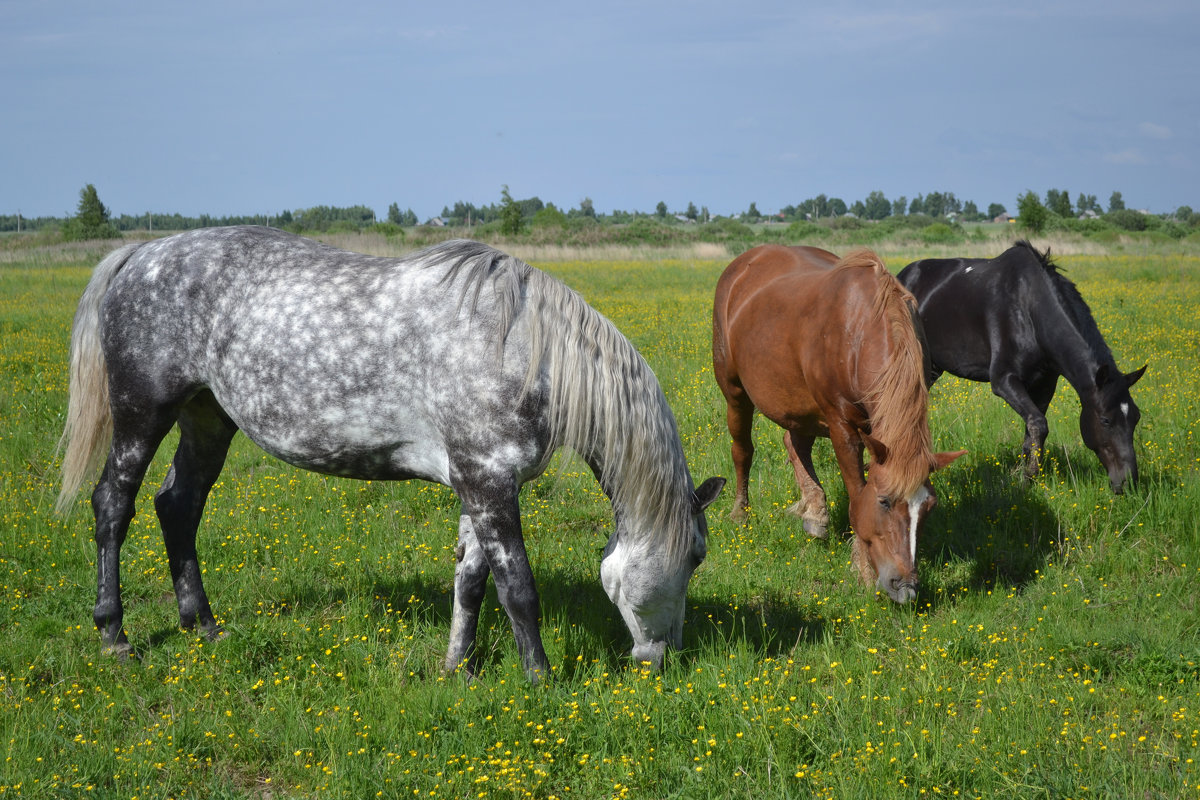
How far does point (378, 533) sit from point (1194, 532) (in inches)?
213

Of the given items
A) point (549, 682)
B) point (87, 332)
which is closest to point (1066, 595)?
point (549, 682)

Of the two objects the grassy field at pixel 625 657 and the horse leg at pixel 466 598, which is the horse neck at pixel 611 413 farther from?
the horse leg at pixel 466 598

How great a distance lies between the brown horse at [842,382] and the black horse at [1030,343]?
1167 mm

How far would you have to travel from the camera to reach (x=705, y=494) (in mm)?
3959

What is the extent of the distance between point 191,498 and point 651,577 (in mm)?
2799

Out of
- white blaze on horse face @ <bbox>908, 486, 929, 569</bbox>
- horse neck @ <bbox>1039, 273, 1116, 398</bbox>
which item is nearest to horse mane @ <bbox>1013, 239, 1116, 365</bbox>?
horse neck @ <bbox>1039, 273, 1116, 398</bbox>

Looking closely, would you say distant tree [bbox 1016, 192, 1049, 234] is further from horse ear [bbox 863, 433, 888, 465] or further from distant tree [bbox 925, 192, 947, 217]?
distant tree [bbox 925, 192, 947, 217]

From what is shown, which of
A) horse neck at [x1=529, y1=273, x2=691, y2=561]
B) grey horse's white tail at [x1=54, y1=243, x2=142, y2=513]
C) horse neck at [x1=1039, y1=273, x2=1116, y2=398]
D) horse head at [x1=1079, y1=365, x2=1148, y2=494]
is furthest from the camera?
horse neck at [x1=1039, y1=273, x2=1116, y2=398]

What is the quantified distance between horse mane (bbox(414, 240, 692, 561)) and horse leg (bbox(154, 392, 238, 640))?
1938mm

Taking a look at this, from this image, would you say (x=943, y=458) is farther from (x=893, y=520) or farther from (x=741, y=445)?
(x=741, y=445)

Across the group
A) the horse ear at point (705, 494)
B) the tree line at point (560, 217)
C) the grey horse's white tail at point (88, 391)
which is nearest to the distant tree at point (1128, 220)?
the tree line at point (560, 217)

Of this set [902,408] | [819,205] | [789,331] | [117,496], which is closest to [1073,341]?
[789,331]

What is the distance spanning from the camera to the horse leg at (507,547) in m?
3.72

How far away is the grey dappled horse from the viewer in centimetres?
371
